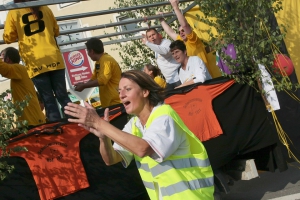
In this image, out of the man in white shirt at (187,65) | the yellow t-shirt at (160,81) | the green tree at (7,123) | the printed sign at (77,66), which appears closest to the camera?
the green tree at (7,123)

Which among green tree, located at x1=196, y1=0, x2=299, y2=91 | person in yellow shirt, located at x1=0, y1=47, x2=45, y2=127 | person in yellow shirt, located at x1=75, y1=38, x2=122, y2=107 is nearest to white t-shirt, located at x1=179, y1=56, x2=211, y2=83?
green tree, located at x1=196, y1=0, x2=299, y2=91

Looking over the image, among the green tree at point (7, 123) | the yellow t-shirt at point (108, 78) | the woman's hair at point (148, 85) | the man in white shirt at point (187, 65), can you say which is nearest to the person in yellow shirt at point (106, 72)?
the yellow t-shirt at point (108, 78)

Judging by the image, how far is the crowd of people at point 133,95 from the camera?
11.2ft

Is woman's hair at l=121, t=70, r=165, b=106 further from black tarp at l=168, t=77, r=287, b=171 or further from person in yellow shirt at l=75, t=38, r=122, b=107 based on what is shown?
person in yellow shirt at l=75, t=38, r=122, b=107

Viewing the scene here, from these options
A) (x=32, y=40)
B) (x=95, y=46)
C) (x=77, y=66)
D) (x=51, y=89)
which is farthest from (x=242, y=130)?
(x=77, y=66)

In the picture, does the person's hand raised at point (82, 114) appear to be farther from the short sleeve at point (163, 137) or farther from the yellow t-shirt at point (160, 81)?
Result: the yellow t-shirt at point (160, 81)

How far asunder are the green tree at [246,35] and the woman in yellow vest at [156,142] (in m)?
3.48

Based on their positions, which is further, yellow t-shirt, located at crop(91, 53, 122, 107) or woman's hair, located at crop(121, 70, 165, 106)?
yellow t-shirt, located at crop(91, 53, 122, 107)

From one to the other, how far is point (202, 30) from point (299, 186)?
310 cm

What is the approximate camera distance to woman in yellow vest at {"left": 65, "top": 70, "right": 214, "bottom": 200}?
3.31 metres

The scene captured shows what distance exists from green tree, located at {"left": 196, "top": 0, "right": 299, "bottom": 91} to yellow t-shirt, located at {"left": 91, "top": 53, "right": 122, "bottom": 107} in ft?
4.37

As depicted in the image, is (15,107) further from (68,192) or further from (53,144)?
(68,192)

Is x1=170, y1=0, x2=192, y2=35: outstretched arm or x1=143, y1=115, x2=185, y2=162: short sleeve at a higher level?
x1=170, y1=0, x2=192, y2=35: outstretched arm

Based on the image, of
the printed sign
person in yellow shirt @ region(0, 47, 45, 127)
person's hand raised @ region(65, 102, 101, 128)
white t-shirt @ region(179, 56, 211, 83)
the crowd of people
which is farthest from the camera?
the printed sign
